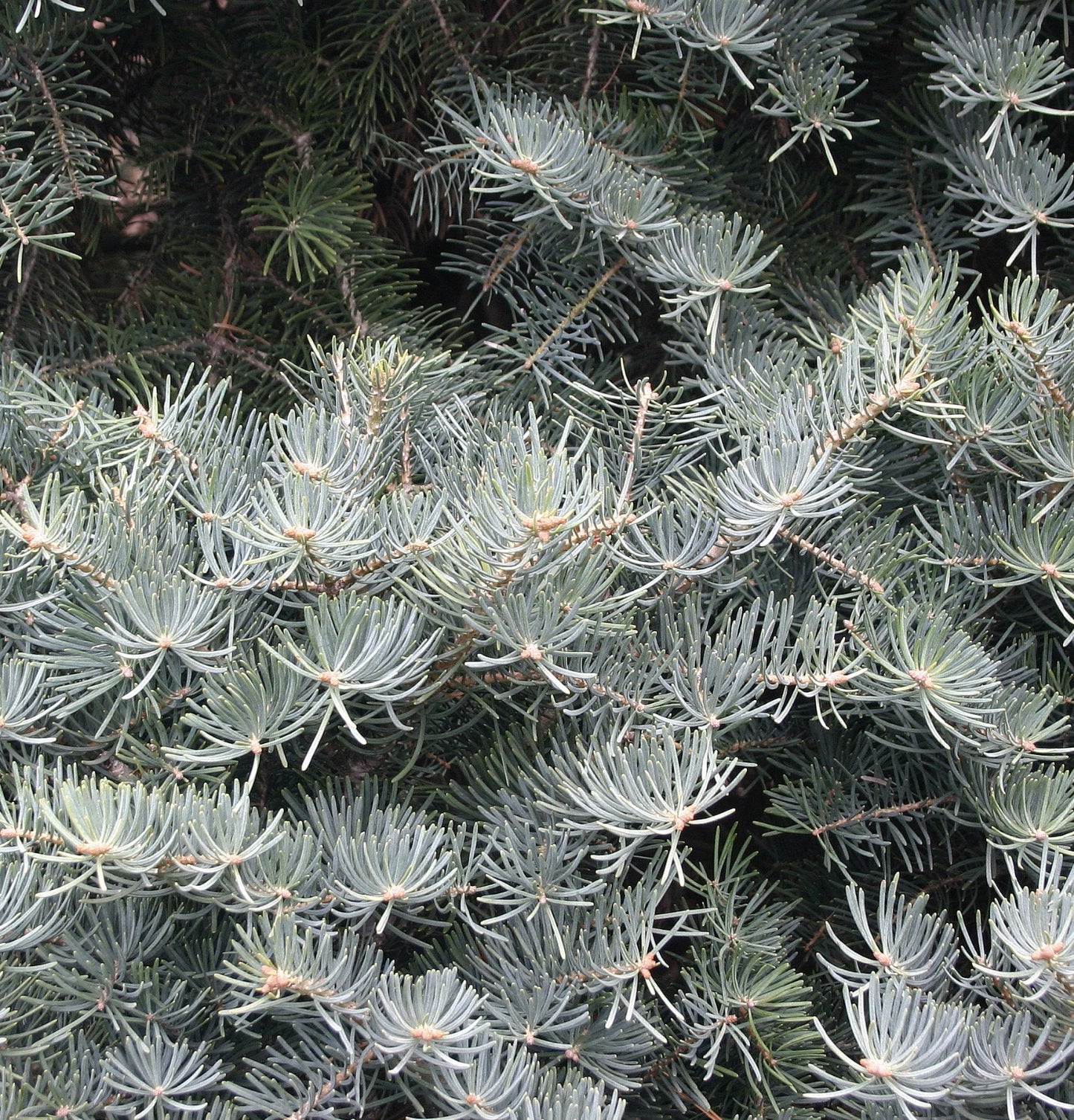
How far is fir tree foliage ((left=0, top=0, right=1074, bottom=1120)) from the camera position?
397 mm

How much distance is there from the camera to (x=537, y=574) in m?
0.39

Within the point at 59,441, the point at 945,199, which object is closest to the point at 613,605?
the point at 59,441

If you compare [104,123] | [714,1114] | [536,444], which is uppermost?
[536,444]

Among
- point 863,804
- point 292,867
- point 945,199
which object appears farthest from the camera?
point 945,199

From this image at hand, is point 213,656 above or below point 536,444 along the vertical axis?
below

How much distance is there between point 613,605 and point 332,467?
0.43 feet

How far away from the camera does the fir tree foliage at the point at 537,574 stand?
0.40 m

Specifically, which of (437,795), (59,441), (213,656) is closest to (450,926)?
(437,795)

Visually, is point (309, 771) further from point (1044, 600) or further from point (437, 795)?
point (1044, 600)

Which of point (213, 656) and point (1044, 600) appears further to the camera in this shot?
point (1044, 600)

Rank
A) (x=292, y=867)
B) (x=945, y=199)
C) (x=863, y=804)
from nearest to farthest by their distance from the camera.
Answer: (x=292, y=867)
(x=863, y=804)
(x=945, y=199)

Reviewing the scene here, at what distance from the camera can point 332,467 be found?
17.1 inches

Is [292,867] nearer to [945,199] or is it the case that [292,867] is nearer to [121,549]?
[121,549]

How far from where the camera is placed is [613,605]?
0.42m
